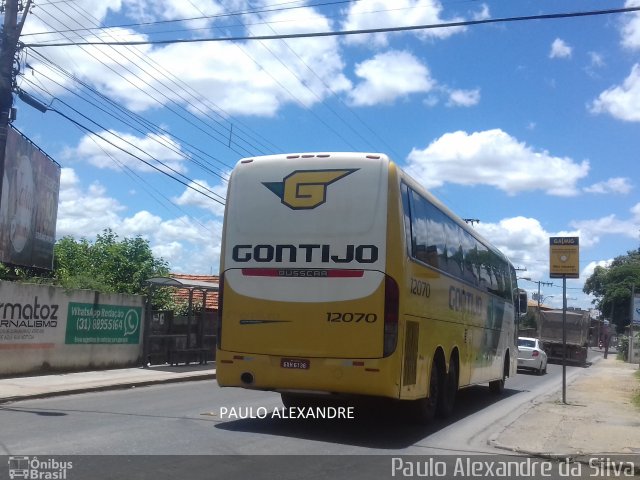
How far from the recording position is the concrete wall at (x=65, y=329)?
15.4 meters

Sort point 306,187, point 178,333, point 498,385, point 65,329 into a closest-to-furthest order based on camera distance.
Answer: point 306,187
point 65,329
point 498,385
point 178,333

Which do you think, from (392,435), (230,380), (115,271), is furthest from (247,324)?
(115,271)

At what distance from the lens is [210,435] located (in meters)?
9.57

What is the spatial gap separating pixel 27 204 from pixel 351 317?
1537cm

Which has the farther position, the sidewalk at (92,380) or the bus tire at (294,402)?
the sidewalk at (92,380)

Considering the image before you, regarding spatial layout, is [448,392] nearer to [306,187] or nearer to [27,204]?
[306,187]

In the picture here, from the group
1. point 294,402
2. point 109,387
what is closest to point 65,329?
point 109,387

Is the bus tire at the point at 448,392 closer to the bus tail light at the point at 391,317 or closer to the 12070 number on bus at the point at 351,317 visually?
the bus tail light at the point at 391,317

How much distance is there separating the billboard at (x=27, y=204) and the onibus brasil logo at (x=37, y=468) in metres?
14.0

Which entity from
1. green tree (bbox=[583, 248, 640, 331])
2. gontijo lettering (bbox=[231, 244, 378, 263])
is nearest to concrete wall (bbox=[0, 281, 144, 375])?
gontijo lettering (bbox=[231, 244, 378, 263])

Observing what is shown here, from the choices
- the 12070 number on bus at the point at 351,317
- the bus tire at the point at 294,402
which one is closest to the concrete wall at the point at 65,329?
the bus tire at the point at 294,402

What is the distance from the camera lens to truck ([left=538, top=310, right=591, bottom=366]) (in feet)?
124

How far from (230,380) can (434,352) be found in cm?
336

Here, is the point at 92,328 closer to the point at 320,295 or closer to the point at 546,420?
the point at 320,295
